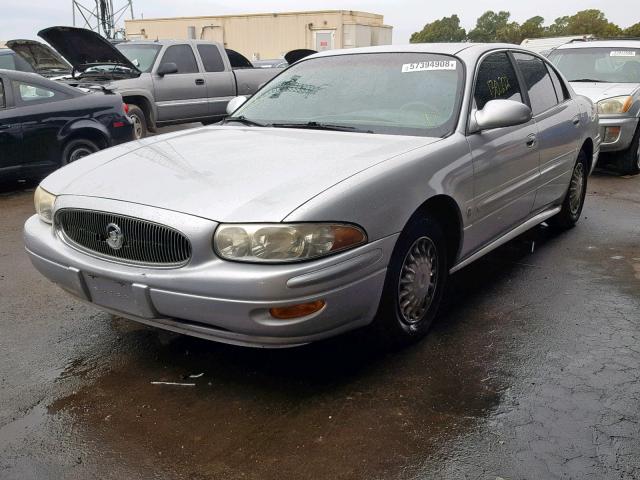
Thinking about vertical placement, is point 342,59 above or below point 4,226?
above

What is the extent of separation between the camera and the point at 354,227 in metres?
2.82

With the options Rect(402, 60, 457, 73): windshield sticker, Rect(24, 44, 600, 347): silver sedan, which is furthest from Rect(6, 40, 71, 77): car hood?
Rect(402, 60, 457, 73): windshield sticker

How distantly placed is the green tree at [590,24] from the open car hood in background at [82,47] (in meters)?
61.7

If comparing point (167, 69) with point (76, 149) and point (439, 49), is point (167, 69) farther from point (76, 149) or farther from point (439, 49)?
point (439, 49)

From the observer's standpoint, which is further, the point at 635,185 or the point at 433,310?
the point at 635,185

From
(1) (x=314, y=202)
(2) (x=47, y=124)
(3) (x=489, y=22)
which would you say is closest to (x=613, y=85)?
(2) (x=47, y=124)

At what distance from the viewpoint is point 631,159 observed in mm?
8391

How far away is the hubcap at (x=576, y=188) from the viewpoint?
5551mm

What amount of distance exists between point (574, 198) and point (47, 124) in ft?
18.3

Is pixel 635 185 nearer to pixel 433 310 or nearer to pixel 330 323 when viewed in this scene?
pixel 433 310

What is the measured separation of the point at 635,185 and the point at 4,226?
7.12m

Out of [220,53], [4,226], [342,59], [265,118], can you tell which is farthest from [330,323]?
[220,53]

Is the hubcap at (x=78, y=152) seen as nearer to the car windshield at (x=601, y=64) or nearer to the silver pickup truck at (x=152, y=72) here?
the silver pickup truck at (x=152, y=72)

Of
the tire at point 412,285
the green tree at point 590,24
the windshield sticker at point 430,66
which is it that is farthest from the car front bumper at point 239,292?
the green tree at point 590,24
